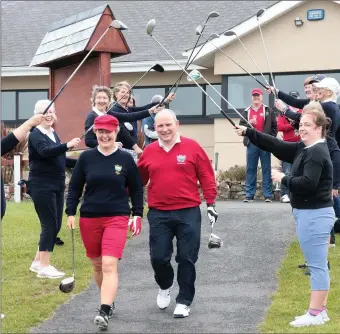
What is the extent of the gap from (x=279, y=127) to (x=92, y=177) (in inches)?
231

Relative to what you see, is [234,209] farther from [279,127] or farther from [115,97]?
[115,97]

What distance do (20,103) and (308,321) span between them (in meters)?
16.9

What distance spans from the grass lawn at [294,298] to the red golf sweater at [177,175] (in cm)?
121

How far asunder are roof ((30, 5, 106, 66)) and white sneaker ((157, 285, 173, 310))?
26.6 feet

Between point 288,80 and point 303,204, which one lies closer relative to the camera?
point 303,204

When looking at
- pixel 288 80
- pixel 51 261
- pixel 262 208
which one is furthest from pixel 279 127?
pixel 288 80

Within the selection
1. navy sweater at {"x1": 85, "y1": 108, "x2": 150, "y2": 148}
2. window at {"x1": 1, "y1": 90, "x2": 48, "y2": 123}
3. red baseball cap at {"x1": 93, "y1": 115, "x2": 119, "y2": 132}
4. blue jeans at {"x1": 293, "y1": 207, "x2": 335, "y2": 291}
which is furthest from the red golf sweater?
window at {"x1": 1, "y1": 90, "x2": 48, "y2": 123}

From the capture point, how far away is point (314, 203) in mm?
6441

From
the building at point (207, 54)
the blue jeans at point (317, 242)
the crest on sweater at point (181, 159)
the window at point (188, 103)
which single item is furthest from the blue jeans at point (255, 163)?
the window at point (188, 103)

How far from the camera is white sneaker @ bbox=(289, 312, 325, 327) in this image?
6.41 m

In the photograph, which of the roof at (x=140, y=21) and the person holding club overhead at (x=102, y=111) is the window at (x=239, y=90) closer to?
the roof at (x=140, y=21)

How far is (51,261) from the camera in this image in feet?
30.4

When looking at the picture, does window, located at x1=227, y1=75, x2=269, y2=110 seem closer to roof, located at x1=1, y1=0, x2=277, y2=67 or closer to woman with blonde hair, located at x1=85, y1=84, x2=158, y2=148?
roof, located at x1=1, y1=0, x2=277, y2=67

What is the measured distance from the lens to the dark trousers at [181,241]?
22.7 ft
